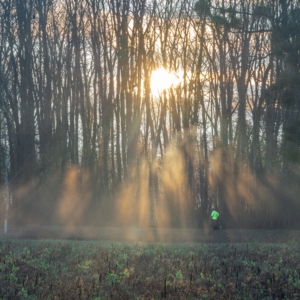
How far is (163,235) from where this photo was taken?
27344 mm

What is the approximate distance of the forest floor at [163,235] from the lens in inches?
1014

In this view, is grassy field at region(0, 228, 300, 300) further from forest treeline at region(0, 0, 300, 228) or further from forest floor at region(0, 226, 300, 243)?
forest treeline at region(0, 0, 300, 228)

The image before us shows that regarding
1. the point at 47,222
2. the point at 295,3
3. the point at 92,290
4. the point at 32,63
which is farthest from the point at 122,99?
the point at 92,290

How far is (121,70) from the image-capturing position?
39.0 m

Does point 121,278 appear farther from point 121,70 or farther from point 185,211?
point 121,70

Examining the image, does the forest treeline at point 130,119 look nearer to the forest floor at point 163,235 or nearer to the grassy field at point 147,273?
the forest floor at point 163,235

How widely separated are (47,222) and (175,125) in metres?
11.9

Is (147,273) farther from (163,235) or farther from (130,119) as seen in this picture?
(130,119)

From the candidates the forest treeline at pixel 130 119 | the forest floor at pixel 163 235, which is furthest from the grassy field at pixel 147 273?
the forest treeline at pixel 130 119

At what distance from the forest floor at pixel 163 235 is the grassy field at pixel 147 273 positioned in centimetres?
828

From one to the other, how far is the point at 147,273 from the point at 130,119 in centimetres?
2746

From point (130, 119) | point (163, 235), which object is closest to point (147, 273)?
point (163, 235)

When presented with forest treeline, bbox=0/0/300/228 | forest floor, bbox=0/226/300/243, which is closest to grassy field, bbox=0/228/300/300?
forest floor, bbox=0/226/300/243

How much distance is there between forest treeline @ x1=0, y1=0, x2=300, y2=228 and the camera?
113 ft
